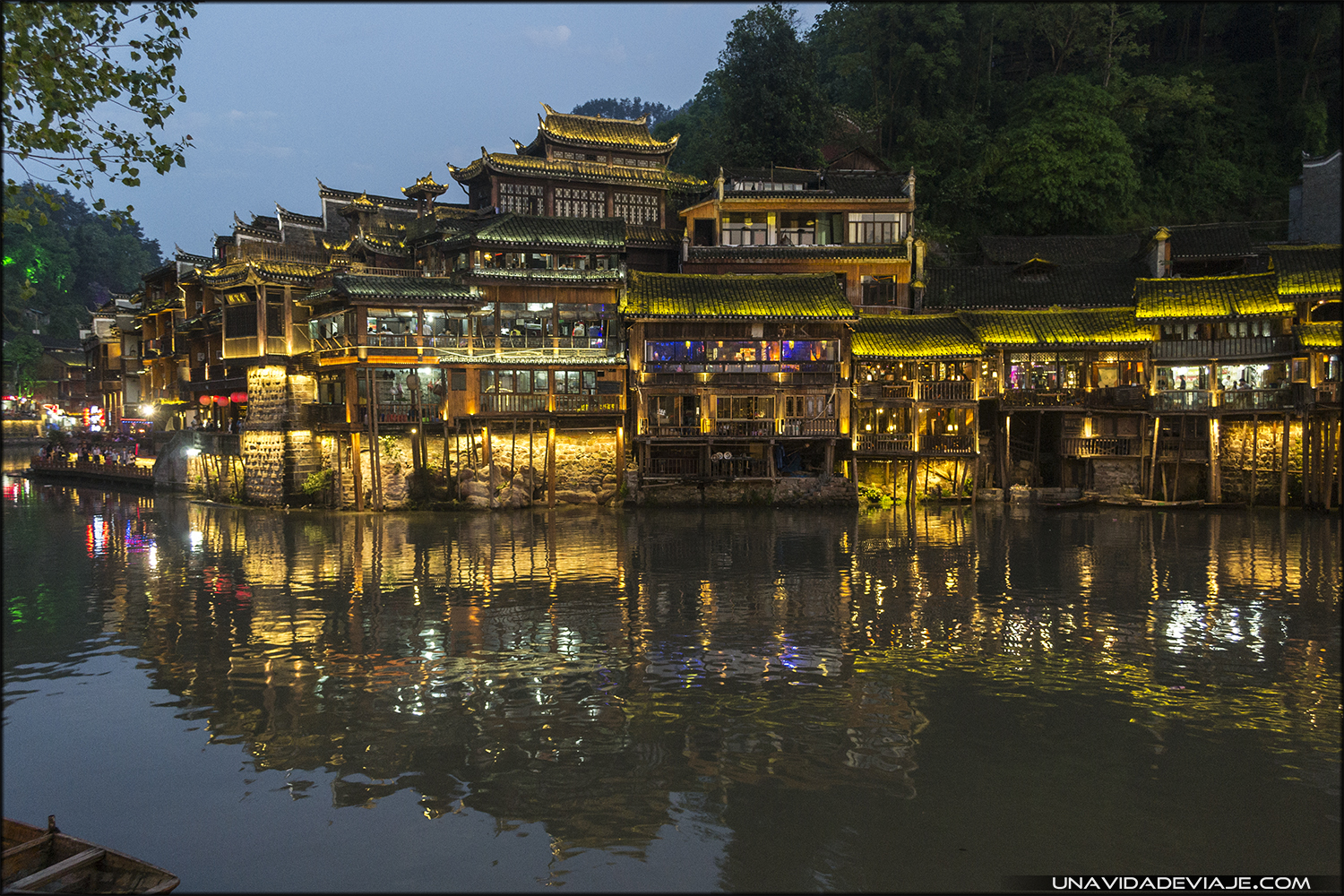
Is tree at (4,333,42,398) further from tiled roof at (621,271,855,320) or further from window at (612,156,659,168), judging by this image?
tiled roof at (621,271,855,320)

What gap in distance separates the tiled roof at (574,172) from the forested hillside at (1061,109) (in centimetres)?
502

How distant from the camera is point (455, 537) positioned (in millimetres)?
33406

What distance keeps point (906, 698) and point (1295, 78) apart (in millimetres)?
60737

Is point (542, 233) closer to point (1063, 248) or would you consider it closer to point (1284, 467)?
point (1063, 248)

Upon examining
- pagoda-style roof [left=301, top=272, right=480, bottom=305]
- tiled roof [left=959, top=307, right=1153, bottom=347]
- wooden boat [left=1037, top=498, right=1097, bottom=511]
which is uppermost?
pagoda-style roof [left=301, top=272, right=480, bottom=305]

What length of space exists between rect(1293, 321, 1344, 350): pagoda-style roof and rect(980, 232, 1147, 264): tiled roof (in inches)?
449

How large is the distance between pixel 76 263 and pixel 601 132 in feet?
218

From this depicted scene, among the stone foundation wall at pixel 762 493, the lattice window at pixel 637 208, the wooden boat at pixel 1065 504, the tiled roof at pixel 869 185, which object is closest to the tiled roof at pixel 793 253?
the tiled roof at pixel 869 185

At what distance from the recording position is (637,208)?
177 feet

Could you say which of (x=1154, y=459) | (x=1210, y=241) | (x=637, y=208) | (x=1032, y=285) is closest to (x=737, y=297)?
(x=637, y=208)

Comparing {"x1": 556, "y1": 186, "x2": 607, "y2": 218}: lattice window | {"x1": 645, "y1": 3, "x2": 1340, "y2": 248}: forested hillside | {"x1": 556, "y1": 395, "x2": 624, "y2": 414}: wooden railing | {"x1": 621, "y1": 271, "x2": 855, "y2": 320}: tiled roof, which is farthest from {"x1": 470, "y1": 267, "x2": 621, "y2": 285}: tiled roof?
{"x1": 645, "y1": 3, "x2": 1340, "y2": 248}: forested hillside

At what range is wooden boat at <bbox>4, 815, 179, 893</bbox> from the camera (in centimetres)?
916

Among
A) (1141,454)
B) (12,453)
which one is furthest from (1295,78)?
(12,453)

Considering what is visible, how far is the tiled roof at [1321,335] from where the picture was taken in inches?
1515
